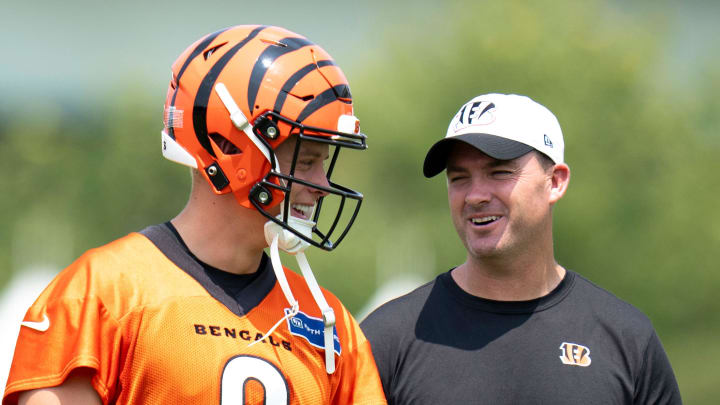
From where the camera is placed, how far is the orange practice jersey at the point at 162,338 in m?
2.48

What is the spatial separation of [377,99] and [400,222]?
A: 11.4 feet

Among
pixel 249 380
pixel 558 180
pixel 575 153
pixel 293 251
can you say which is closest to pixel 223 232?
pixel 293 251

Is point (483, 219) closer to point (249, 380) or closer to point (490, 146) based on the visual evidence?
point (490, 146)

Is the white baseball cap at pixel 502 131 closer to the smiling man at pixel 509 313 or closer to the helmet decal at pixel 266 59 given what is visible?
the smiling man at pixel 509 313

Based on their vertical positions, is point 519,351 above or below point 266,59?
below

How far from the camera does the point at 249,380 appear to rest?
2.69 metres

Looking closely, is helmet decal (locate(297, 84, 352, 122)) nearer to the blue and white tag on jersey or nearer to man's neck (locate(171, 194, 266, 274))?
man's neck (locate(171, 194, 266, 274))

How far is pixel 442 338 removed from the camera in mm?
3510

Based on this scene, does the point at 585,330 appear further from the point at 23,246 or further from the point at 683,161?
the point at 23,246

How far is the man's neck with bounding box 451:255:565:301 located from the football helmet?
3.02ft

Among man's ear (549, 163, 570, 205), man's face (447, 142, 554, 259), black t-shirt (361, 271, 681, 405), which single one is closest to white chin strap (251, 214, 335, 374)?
black t-shirt (361, 271, 681, 405)

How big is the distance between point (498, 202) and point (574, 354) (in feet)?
2.19

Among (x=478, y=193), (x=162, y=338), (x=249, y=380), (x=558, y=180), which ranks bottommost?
(x=249, y=380)

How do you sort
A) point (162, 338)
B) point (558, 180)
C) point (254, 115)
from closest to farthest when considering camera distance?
point (162, 338) → point (254, 115) → point (558, 180)
